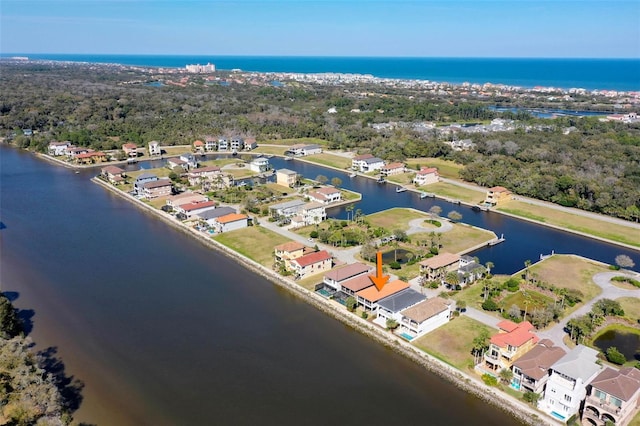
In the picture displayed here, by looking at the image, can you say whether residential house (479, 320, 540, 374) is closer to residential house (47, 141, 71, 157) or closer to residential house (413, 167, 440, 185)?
residential house (413, 167, 440, 185)

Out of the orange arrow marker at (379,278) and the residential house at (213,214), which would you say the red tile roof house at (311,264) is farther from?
the residential house at (213,214)

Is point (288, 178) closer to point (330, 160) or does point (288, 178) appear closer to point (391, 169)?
point (391, 169)

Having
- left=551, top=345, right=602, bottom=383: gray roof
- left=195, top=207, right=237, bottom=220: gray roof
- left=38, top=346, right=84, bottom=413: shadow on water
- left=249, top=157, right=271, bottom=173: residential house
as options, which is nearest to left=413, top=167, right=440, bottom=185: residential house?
left=249, top=157, right=271, bottom=173: residential house

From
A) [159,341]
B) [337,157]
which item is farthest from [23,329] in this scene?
[337,157]

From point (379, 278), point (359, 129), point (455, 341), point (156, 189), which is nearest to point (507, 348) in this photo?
point (455, 341)

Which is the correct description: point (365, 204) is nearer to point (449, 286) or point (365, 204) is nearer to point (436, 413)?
point (449, 286)

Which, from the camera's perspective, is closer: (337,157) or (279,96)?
(337,157)
